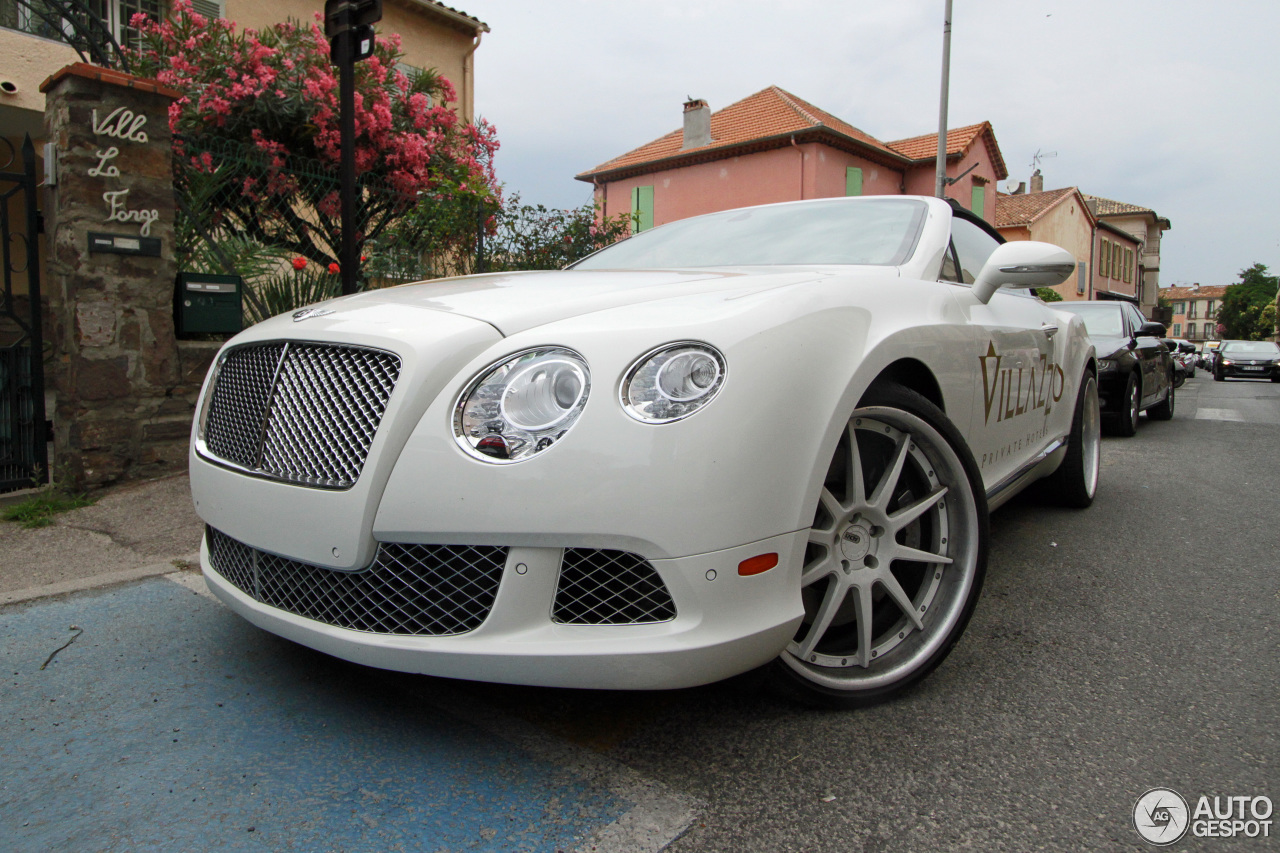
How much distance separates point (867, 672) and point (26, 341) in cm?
425

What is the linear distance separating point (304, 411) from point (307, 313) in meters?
0.43

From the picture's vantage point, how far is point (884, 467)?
2.04m

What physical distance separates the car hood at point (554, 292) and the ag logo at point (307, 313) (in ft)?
0.09

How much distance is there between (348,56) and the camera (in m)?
4.21

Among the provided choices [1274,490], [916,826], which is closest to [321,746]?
[916,826]

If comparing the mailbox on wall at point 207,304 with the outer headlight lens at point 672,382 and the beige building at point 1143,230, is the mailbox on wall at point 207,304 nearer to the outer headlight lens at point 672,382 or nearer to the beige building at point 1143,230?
the outer headlight lens at point 672,382

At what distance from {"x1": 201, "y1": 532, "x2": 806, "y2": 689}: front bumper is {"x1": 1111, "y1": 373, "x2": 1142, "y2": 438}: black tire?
7.21m

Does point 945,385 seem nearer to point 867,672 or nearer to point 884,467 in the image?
point 884,467

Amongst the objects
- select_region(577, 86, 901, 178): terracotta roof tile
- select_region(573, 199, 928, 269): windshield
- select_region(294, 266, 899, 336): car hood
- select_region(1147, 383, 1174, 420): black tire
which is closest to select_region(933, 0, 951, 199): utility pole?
select_region(577, 86, 901, 178): terracotta roof tile

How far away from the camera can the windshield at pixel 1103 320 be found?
770 centimetres

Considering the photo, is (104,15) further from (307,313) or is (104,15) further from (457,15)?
(307,313)

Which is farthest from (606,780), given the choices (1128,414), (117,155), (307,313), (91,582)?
(1128,414)

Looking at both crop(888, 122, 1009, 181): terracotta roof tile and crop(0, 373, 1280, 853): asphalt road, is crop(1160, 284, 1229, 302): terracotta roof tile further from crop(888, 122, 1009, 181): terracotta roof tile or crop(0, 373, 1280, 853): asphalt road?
crop(0, 373, 1280, 853): asphalt road

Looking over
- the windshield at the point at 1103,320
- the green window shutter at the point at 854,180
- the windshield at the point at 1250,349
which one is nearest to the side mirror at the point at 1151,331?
the windshield at the point at 1103,320
